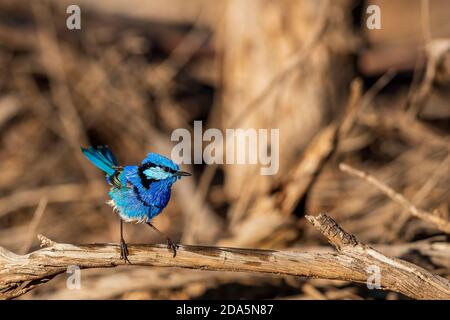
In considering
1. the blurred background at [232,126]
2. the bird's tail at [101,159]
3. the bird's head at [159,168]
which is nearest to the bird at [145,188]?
the bird's head at [159,168]

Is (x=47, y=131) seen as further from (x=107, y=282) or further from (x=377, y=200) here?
(x=377, y=200)

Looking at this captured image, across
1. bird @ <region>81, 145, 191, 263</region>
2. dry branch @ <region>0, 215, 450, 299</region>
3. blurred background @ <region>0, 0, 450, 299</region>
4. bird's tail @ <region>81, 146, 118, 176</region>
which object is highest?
blurred background @ <region>0, 0, 450, 299</region>

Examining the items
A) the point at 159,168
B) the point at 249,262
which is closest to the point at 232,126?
the point at 159,168

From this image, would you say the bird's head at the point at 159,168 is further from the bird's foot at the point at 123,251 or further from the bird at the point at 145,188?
the bird's foot at the point at 123,251

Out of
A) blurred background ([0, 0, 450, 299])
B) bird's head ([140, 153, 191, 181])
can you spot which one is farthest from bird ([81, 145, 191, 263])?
blurred background ([0, 0, 450, 299])

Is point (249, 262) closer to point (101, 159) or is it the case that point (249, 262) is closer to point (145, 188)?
point (145, 188)

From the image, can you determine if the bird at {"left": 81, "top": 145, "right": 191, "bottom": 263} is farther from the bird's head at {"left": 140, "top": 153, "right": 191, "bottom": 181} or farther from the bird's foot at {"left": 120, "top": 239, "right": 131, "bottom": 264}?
the bird's foot at {"left": 120, "top": 239, "right": 131, "bottom": 264}
